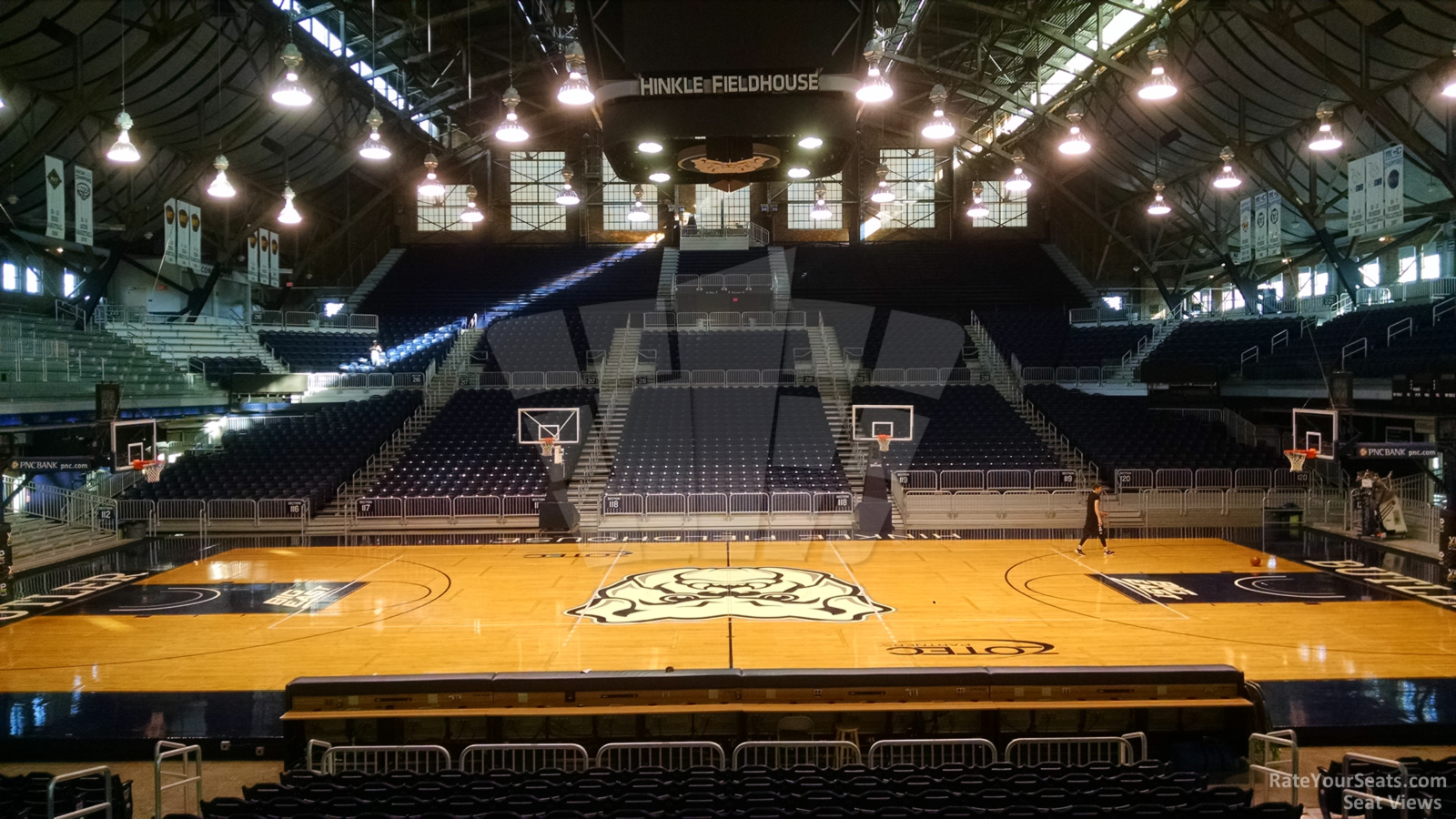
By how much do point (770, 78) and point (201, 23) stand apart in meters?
23.6

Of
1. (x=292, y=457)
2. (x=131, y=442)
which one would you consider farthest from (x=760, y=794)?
(x=292, y=457)

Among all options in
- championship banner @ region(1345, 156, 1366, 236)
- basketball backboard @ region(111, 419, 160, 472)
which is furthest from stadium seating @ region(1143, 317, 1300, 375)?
basketball backboard @ region(111, 419, 160, 472)

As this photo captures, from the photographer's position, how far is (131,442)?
19438mm

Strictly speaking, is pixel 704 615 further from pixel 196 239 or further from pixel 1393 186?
pixel 196 239

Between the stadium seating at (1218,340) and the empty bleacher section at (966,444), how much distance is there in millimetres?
5070

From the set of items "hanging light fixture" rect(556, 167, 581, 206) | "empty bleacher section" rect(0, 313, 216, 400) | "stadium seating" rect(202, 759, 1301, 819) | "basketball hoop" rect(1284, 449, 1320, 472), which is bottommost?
"stadium seating" rect(202, 759, 1301, 819)

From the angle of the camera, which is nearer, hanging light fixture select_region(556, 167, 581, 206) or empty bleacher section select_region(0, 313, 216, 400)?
empty bleacher section select_region(0, 313, 216, 400)

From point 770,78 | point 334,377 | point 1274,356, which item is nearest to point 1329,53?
→ point 1274,356

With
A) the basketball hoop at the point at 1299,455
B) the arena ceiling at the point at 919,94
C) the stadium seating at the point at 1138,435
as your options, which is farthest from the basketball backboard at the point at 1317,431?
the arena ceiling at the point at 919,94

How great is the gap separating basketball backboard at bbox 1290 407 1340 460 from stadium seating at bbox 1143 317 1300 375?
4880 millimetres

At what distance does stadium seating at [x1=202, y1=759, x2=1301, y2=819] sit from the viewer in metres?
5.57

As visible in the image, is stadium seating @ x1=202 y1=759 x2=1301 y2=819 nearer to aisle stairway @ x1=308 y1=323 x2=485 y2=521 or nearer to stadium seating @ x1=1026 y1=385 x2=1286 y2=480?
aisle stairway @ x1=308 y1=323 x2=485 y2=521

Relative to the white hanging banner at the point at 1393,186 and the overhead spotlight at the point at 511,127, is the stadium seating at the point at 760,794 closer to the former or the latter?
the overhead spotlight at the point at 511,127

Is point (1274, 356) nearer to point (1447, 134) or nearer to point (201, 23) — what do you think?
point (1447, 134)
